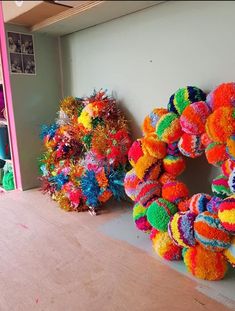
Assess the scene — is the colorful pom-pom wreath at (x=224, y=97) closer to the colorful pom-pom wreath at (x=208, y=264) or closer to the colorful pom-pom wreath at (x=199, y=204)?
the colorful pom-pom wreath at (x=199, y=204)

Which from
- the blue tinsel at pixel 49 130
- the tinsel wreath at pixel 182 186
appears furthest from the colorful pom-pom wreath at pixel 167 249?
the blue tinsel at pixel 49 130

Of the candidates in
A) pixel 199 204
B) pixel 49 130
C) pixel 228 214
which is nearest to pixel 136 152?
pixel 199 204

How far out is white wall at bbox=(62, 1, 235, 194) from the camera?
3.00 ft

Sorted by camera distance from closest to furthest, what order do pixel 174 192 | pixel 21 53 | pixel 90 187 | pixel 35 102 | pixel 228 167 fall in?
1. pixel 228 167
2. pixel 174 192
3. pixel 90 187
4. pixel 21 53
5. pixel 35 102

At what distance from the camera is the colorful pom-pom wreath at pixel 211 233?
758 millimetres

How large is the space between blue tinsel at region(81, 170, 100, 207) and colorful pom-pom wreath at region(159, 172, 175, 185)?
323mm

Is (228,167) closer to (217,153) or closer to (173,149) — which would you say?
(217,153)

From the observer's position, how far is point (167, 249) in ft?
2.92

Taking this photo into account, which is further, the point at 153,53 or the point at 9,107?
the point at 9,107

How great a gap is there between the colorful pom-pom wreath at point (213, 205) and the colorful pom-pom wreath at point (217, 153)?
11 cm

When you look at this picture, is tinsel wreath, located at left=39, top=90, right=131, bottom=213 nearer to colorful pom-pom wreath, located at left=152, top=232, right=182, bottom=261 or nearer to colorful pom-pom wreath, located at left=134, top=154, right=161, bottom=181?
colorful pom-pom wreath, located at left=134, top=154, right=161, bottom=181

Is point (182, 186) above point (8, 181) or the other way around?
above

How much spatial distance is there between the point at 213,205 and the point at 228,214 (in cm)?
8

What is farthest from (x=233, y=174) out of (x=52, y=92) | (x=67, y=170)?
(x=52, y=92)
